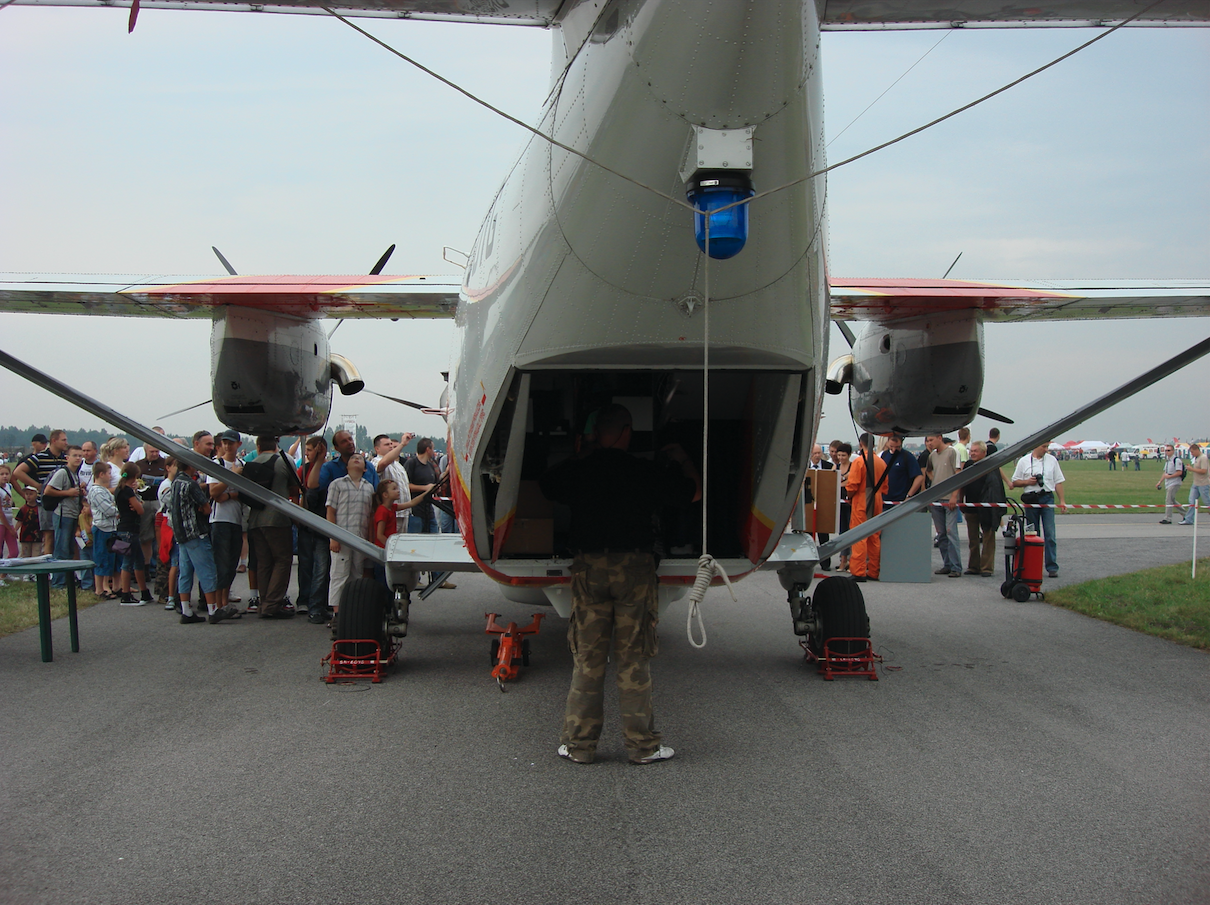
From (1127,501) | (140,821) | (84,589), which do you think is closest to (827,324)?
(140,821)

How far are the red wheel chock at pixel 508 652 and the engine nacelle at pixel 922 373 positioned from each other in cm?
350

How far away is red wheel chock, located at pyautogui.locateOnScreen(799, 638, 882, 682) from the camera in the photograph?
19.6 ft

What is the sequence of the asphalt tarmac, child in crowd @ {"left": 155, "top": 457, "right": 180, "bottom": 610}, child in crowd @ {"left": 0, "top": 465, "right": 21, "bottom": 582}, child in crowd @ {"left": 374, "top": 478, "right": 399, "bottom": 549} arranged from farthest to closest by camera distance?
1. child in crowd @ {"left": 0, "top": 465, "right": 21, "bottom": 582}
2. child in crowd @ {"left": 155, "top": 457, "right": 180, "bottom": 610}
3. child in crowd @ {"left": 374, "top": 478, "right": 399, "bottom": 549}
4. the asphalt tarmac

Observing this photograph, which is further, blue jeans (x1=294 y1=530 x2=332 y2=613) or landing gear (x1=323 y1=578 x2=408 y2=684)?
blue jeans (x1=294 y1=530 x2=332 y2=613)

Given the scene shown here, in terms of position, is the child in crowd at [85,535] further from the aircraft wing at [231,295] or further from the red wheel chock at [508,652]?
the red wheel chock at [508,652]

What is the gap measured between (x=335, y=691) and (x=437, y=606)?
12.5 ft

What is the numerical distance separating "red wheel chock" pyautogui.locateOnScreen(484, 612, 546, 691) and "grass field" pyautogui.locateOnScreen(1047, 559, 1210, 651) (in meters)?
5.70

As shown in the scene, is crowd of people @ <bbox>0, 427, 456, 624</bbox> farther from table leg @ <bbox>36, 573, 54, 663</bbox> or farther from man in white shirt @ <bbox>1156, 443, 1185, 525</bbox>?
man in white shirt @ <bbox>1156, 443, 1185, 525</bbox>

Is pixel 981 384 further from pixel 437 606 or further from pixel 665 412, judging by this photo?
pixel 437 606

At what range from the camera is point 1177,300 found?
6.62 metres

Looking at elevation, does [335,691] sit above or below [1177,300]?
below

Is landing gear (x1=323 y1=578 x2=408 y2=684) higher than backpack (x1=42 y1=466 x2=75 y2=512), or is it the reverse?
backpack (x1=42 y1=466 x2=75 y2=512)

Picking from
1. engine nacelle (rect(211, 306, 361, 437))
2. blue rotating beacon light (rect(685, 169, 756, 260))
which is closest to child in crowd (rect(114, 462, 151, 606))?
engine nacelle (rect(211, 306, 361, 437))

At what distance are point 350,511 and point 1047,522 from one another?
30.5 ft
